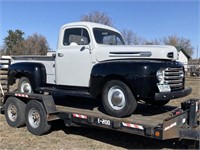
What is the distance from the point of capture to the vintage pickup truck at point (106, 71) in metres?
5.78

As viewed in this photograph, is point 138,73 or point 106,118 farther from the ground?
point 138,73

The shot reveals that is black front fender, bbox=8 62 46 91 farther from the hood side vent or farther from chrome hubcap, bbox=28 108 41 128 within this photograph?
the hood side vent

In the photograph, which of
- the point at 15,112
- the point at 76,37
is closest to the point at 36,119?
the point at 15,112

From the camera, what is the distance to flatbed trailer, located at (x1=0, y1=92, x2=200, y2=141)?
5.38 metres

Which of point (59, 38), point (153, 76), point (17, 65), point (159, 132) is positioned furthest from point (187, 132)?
point (17, 65)

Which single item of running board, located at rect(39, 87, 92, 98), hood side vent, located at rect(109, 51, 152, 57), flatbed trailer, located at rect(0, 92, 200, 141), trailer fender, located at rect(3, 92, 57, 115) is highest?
hood side vent, located at rect(109, 51, 152, 57)

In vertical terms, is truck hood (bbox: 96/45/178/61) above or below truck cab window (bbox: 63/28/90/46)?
below

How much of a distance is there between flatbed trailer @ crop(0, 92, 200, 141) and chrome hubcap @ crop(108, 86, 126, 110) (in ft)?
0.90

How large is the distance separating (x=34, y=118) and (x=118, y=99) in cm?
256

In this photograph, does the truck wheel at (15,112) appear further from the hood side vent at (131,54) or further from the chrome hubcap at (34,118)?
the hood side vent at (131,54)

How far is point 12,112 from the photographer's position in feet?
27.6

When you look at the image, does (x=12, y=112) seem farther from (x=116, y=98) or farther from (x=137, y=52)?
(x=137, y=52)

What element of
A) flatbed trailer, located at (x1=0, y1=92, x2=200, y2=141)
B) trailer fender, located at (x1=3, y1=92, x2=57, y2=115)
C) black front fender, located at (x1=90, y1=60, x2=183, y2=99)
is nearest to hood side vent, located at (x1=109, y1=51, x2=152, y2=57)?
black front fender, located at (x1=90, y1=60, x2=183, y2=99)

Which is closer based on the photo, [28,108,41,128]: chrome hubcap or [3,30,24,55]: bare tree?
[28,108,41,128]: chrome hubcap
